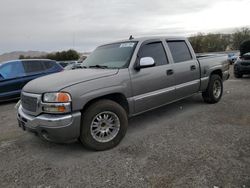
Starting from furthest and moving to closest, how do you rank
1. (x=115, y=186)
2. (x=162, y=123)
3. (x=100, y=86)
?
1. (x=162, y=123)
2. (x=100, y=86)
3. (x=115, y=186)

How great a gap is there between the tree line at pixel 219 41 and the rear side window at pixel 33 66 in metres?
35.7

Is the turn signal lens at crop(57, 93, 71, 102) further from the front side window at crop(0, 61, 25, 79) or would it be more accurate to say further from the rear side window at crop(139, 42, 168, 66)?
the front side window at crop(0, 61, 25, 79)

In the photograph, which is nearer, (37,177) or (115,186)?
(115,186)

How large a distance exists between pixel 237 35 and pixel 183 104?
42.8 meters

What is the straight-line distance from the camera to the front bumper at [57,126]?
340 cm

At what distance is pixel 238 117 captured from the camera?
524 centimetres

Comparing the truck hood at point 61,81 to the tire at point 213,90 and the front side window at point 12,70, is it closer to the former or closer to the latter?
the tire at point 213,90

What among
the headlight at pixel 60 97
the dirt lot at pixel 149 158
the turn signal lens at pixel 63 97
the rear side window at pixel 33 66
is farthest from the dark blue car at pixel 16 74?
the turn signal lens at pixel 63 97

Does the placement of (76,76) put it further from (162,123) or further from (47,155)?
(162,123)

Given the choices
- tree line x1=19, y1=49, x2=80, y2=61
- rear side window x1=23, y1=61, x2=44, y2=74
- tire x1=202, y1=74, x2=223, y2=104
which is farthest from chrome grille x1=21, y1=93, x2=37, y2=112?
tree line x1=19, y1=49, x2=80, y2=61

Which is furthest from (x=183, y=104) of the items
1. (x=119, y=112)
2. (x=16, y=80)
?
(x=16, y=80)

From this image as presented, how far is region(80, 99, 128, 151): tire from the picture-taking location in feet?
12.1

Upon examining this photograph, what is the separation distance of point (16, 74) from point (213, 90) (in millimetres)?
6643

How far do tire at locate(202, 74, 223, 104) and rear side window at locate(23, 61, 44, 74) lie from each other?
6126 millimetres
